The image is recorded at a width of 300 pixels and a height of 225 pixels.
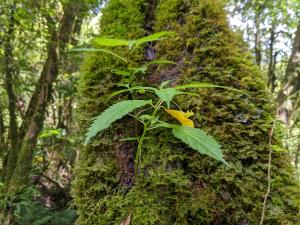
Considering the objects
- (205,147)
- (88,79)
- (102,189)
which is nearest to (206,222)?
(205,147)

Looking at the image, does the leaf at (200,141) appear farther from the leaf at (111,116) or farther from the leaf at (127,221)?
the leaf at (127,221)

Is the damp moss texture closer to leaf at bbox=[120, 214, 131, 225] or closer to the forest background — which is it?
leaf at bbox=[120, 214, 131, 225]

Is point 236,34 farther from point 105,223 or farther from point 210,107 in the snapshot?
point 105,223

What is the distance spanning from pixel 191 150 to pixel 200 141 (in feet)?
1.09

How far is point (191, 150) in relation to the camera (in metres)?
1.25

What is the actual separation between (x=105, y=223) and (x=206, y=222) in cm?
42

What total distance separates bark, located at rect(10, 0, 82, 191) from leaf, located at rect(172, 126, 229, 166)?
13.6 feet

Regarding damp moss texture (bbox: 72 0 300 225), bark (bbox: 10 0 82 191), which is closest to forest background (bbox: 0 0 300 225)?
bark (bbox: 10 0 82 191)

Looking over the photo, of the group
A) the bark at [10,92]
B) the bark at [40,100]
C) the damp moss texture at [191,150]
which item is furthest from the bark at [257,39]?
the damp moss texture at [191,150]

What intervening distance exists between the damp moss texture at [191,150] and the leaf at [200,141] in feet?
0.85

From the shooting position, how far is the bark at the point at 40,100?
4648 millimetres

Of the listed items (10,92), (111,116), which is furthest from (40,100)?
(111,116)

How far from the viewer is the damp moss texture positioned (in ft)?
3.66

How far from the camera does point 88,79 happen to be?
159cm
